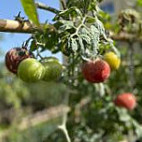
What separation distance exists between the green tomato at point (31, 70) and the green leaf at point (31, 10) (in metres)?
0.13

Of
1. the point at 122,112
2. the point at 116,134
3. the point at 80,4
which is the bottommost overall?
the point at 116,134

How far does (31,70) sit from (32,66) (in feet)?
0.04

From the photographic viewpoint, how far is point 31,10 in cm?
117

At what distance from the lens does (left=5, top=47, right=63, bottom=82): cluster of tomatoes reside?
1.13 meters

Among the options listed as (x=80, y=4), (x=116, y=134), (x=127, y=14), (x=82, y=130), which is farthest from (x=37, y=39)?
(x=116, y=134)

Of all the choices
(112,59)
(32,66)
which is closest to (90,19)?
(32,66)

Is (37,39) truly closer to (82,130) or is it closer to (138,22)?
(138,22)

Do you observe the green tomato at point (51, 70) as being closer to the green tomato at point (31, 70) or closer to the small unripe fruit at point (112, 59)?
the green tomato at point (31, 70)

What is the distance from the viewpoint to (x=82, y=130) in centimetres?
247

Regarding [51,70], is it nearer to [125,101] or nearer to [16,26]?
[16,26]

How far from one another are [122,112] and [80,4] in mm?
1402

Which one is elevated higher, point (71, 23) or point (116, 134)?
point (71, 23)

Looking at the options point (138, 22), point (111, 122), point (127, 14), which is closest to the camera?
point (127, 14)

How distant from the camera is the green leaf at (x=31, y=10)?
44.9 inches
